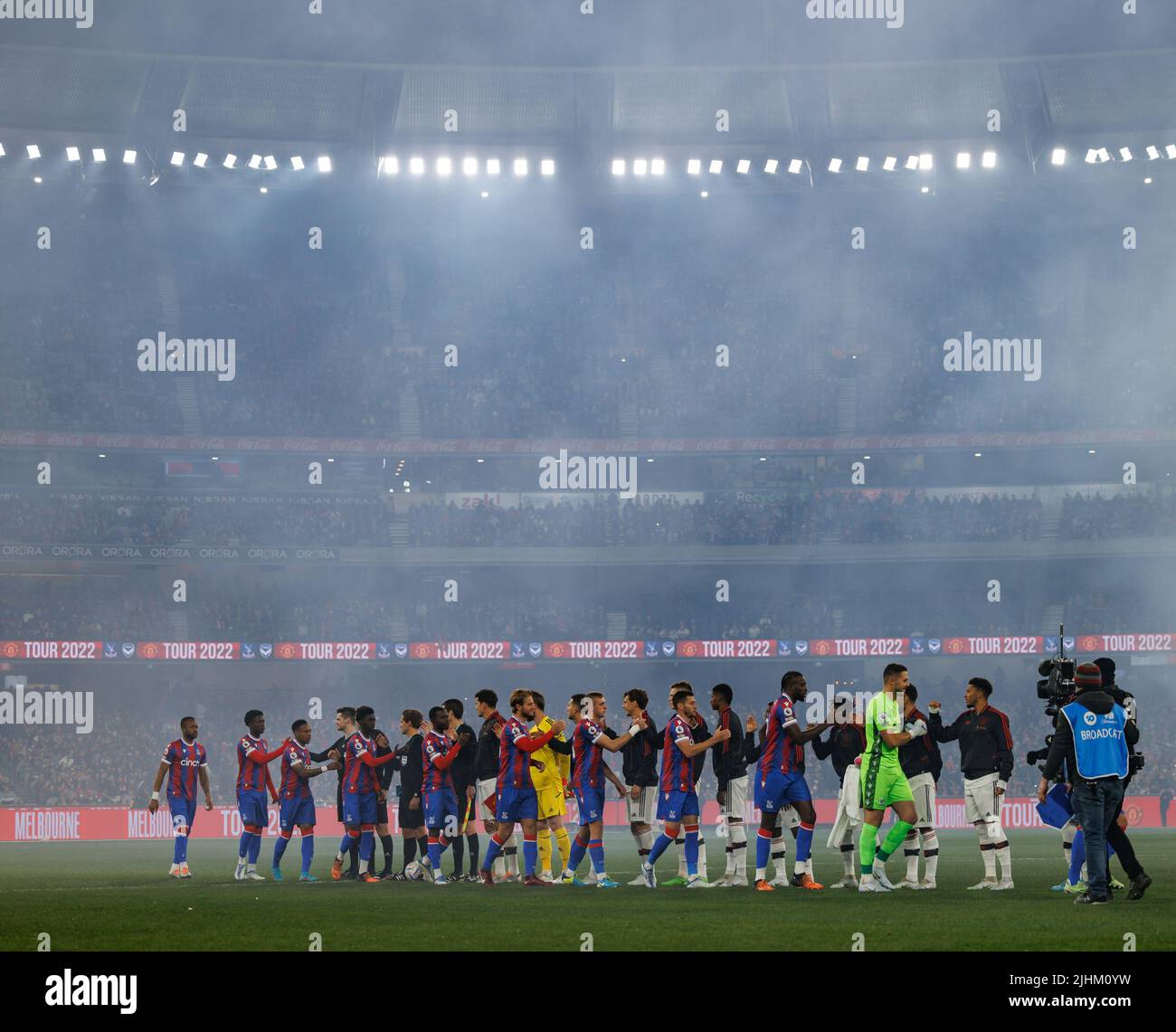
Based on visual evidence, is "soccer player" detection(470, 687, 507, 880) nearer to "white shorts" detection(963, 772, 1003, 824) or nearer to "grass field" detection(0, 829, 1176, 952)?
"grass field" detection(0, 829, 1176, 952)

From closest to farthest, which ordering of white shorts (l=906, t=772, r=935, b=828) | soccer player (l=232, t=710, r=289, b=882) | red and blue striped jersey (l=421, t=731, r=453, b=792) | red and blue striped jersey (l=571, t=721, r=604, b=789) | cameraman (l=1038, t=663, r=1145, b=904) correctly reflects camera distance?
cameraman (l=1038, t=663, r=1145, b=904), white shorts (l=906, t=772, r=935, b=828), red and blue striped jersey (l=571, t=721, r=604, b=789), red and blue striped jersey (l=421, t=731, r=453, b=792), soccer player (l=232, t=710, r=289, b=882)

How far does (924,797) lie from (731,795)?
85.2 inches

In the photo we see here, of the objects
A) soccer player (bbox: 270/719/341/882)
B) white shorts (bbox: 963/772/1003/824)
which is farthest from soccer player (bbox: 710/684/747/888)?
soccer player (bbox: 270/719/341/882)

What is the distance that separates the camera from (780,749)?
1548 cm

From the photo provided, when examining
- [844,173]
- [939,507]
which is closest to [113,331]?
[844,173]

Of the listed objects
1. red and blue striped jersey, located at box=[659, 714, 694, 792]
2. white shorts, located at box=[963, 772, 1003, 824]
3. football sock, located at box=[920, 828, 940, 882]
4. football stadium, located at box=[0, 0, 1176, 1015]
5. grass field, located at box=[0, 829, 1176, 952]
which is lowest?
grass field, located at box=[0, 829, 1176, 952]

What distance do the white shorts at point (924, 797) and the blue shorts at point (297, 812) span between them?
7792 millimetres

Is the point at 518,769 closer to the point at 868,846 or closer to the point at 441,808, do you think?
the point at 441,808

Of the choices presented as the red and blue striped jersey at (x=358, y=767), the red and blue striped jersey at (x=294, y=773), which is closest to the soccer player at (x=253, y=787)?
the red and blue striped jersey at (x=294, y=773)

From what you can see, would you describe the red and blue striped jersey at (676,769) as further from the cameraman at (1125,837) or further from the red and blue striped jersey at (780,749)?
the cameraman at (1125,837)

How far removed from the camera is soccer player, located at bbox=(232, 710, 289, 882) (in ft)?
62.0

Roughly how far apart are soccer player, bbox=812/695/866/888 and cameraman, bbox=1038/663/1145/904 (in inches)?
117

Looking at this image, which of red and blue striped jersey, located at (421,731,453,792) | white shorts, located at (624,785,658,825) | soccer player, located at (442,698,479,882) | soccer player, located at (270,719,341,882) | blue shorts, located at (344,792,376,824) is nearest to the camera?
red and blue striped jersey, located at (421,731,453,792)

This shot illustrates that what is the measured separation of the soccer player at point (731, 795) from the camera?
53.4ft
